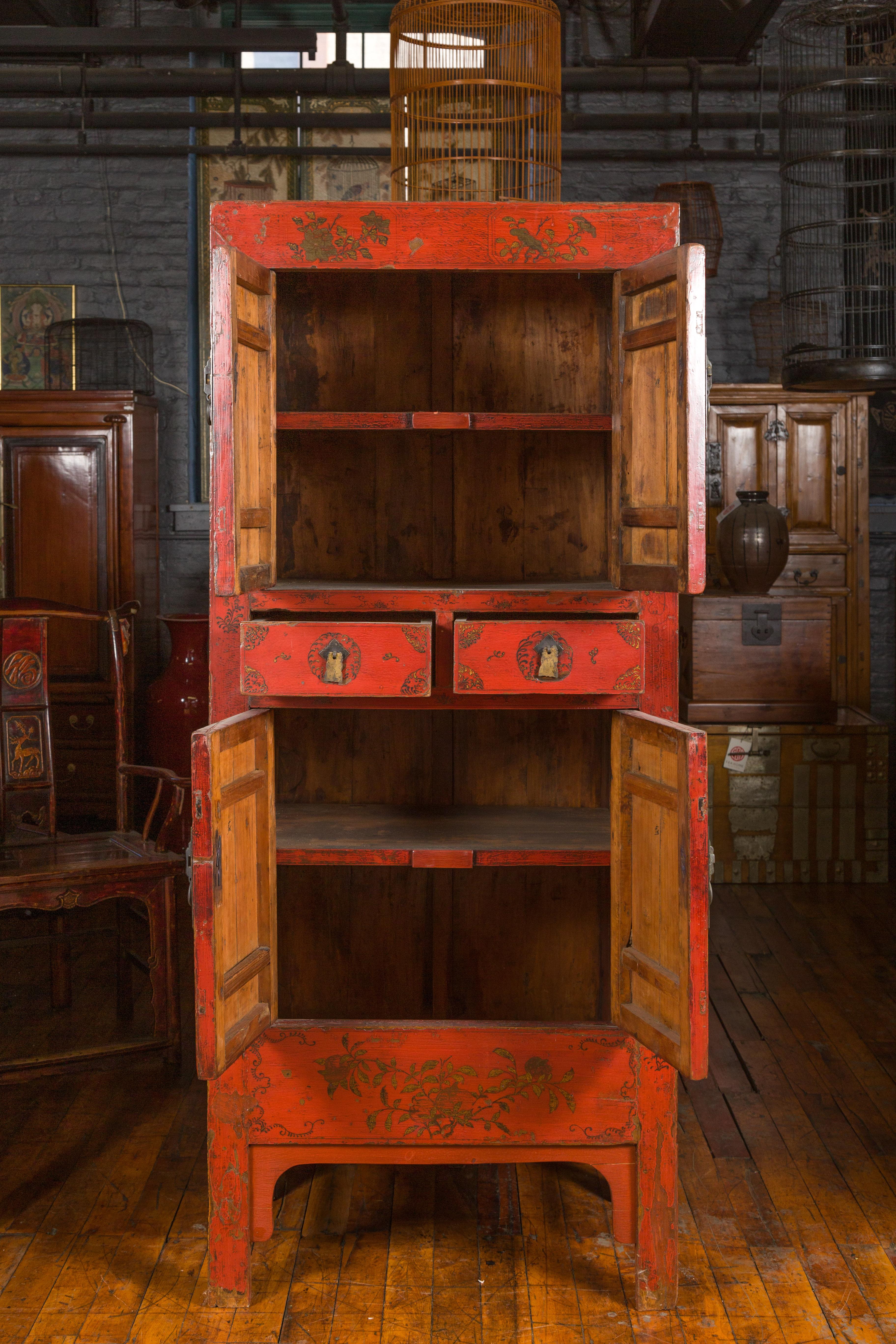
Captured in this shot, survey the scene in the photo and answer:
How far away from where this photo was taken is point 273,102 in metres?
5.92

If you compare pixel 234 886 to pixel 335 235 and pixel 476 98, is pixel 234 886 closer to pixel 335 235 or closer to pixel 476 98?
pixel 335 235

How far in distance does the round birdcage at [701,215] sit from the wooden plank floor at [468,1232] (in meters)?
3.56

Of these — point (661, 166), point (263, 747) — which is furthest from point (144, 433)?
point (263, 747)

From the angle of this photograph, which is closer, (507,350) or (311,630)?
(311,630)

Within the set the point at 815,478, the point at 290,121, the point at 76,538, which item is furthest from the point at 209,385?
the point at 290,121

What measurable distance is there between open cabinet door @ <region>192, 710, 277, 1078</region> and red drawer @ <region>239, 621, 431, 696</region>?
9 cm

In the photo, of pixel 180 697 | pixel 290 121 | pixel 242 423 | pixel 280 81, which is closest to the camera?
pixel 242 423

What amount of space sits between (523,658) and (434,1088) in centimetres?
80

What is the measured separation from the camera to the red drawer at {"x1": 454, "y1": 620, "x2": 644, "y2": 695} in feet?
7.16

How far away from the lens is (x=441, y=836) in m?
2.51

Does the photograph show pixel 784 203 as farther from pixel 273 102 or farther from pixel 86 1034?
pixel 86 1034

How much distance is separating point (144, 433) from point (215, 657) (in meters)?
3.48

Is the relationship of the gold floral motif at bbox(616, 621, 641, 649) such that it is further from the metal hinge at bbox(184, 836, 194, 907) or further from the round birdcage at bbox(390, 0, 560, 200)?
the round birdcage at bbox(390, 0, 560, 200)

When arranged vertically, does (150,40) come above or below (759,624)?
above
